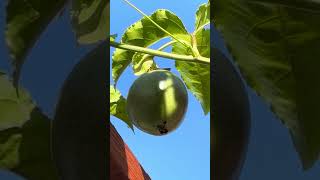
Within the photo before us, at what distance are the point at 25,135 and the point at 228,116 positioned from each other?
0.83ft

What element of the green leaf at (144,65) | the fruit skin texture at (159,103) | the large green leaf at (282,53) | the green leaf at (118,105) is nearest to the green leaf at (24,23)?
the large green leaf at (282,53)

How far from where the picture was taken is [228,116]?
0.76 meters

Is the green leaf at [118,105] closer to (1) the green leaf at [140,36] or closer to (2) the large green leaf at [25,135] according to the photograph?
(1) the green leaf at [140,36]

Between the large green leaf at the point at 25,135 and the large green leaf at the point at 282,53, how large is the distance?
255 millimetres

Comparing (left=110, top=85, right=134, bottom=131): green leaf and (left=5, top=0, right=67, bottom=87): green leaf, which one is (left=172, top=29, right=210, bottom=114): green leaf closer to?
(left=110, top=85, right=134, bottom=131): green leaf

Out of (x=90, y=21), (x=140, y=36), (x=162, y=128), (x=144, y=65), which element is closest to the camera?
(x=90, y=21)

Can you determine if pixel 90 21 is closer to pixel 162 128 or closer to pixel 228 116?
pixel 228 116

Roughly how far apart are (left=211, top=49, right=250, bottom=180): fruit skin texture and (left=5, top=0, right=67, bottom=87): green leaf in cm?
21

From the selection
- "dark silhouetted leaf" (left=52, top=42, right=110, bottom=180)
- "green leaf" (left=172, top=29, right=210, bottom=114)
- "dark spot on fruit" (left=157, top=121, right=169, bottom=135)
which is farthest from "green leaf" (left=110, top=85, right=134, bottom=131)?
"dark silhouetted leaf" (left=52, top=42, right=110, bottom=180)

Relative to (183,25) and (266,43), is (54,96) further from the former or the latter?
(183,25)

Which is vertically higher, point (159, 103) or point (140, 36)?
point (140, 36)

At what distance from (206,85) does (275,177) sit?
50cm

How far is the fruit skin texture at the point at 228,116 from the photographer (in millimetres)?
742

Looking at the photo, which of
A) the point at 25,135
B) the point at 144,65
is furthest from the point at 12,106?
the point at 144,65
